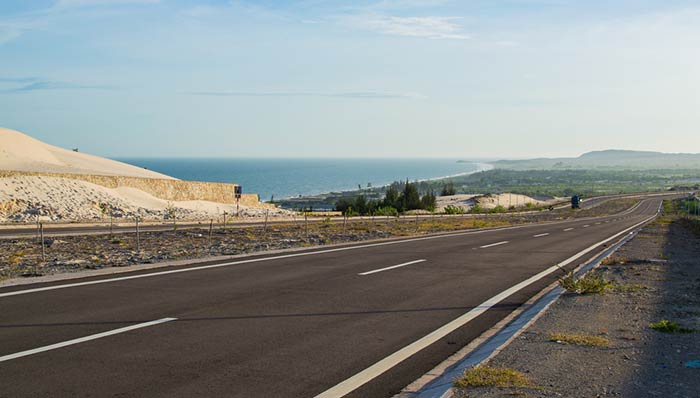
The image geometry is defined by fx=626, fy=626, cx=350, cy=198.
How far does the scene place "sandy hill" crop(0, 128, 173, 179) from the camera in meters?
60.0

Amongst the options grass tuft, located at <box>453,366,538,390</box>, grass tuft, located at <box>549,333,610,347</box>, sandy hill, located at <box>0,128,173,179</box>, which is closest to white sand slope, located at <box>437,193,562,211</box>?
sandy hill, located at <box>0,128,173,179</box>

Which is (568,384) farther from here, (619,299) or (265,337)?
(619,299)

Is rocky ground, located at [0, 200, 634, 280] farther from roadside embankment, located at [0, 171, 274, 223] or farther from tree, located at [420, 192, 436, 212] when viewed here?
tree, located at [420, 192, 436, 212]

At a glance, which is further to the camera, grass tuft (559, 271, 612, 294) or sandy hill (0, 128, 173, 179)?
sandy hill (0, 128, 173, 179)

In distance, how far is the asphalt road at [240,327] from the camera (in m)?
6.09

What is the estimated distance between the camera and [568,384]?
5.82 meters

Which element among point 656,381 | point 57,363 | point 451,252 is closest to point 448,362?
point 656,381

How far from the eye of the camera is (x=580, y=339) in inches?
297

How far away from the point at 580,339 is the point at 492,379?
2.18m

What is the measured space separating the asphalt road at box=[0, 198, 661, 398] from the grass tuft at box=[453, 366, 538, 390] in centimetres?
64

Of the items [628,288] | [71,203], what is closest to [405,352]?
[628,288]

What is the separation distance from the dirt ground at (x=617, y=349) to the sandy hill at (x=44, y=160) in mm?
56486

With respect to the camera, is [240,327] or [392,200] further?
[392,200]

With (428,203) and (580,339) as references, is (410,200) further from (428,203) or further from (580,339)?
(580,339)
